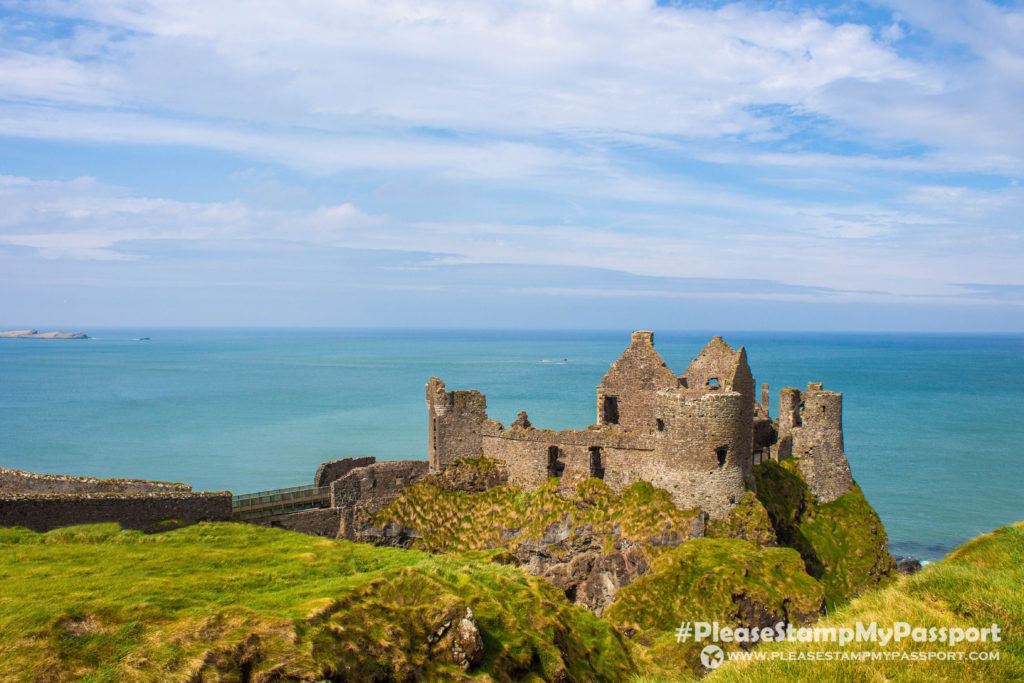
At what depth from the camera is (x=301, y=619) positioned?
1316cm

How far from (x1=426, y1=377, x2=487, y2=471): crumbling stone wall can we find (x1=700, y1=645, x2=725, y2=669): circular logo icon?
43.6ft

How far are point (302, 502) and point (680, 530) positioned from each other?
583 inches

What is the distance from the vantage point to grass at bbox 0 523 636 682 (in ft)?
38.5

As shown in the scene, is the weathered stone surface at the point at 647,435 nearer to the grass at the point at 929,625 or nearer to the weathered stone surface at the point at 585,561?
the weathered stone surface at the point at 585,561

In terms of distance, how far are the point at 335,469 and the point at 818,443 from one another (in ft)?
67.8

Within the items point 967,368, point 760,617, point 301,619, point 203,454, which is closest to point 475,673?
point 301,619

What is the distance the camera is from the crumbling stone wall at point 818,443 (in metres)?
29.7

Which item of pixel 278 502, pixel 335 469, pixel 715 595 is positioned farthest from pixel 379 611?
pixel 335 469

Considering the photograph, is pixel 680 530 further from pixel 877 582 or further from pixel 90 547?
pixel 90 547

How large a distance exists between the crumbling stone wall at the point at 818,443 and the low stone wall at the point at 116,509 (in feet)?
73.1

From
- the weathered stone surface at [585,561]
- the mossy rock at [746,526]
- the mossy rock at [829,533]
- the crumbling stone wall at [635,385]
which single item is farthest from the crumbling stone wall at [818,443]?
the weathered stone surface at [585,561]

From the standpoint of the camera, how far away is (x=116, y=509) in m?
21.0

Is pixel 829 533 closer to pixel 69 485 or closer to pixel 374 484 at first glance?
pixel 374 484

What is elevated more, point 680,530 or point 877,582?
point 680,530
